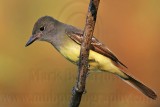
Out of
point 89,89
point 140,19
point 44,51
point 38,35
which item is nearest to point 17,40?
point 44,51

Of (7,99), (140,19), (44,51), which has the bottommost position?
(7,99)

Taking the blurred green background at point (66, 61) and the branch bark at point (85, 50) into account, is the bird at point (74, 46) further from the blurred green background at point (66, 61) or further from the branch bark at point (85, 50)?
the blurred green background at point (66, 61)

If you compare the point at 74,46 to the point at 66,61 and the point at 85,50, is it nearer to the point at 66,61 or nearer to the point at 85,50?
the point at 85,50

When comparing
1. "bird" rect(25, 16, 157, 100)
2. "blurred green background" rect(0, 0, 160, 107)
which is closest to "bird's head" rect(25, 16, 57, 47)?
"bird" rect(25, 16, 157, 100)

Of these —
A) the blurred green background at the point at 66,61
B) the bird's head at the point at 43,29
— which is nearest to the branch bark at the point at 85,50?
the bird's head at the point at 43,29

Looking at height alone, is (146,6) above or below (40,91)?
above

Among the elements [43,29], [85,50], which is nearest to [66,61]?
[43,29]

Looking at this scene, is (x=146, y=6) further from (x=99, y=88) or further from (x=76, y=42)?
(x=76, y=42)
